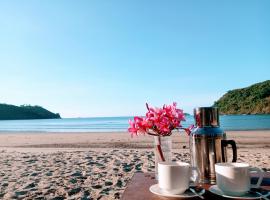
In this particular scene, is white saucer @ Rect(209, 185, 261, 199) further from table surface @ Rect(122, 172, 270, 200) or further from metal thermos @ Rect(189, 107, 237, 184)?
metal thermos @ Rect(189, 107, 237, 184)

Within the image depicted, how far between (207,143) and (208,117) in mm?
152

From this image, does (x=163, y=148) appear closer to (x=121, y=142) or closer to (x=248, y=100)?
(x=121, y=142)

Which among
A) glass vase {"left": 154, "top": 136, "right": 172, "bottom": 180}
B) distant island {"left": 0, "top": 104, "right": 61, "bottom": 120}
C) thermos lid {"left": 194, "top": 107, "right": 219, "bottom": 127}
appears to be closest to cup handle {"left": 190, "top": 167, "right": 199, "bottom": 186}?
glass vase {"left": 154, "top": 136, "right": 172, "bottom": 180}

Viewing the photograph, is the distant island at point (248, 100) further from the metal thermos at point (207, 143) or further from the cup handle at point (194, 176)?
the cup handle at point (194, 176)

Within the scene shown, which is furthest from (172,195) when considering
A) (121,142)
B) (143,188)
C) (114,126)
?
(114,126)

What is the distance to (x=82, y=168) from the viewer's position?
20.3ft

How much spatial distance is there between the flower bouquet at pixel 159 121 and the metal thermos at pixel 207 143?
0.17 metres

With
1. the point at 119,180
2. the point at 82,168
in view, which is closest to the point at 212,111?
the point at 119,180

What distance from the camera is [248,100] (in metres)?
77.4

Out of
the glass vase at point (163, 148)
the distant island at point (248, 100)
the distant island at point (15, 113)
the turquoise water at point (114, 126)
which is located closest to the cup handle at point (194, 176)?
the glass vase at point (163, 148)

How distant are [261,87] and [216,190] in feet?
274

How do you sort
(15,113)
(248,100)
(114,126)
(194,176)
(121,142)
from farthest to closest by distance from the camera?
(15,113) < (248,100) < (114,126) < (121,142) < (194,176)

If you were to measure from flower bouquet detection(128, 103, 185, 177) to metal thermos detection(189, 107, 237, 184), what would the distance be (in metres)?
0.17

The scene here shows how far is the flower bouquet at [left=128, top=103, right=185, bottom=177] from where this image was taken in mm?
1678
